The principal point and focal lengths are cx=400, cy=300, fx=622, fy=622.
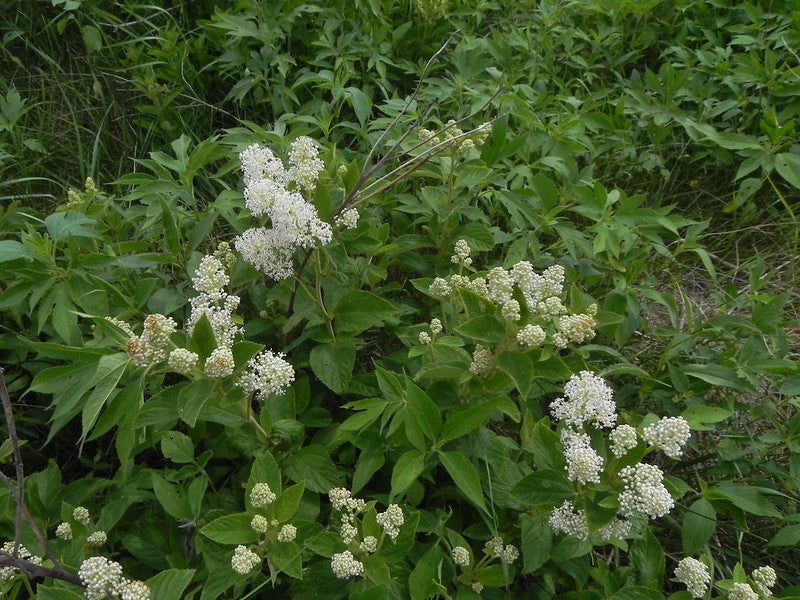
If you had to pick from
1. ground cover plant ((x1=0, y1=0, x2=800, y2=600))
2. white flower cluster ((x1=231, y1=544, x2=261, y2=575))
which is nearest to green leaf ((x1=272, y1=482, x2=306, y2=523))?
ground cover plant ((x1=0, y1=0, x2=800, y2=600))

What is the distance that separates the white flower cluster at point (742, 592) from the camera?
1446 millimetres

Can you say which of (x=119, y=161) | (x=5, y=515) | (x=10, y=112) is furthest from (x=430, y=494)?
(x=10, y=112)

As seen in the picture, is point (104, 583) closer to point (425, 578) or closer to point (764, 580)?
point (425, 578)

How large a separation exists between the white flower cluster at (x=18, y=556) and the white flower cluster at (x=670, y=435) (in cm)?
146

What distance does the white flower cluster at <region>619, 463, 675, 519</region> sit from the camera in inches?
51.3

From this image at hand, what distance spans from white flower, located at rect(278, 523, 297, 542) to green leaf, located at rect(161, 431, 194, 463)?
0.48 meters

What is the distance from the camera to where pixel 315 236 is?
1674 millimetres

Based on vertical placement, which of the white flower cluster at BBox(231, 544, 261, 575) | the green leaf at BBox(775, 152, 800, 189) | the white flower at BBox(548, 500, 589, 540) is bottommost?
the green leaf at BBox(775, 152, 800, 189)

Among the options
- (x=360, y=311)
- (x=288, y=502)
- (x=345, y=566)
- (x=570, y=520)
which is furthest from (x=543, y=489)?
(x=360, y=311)

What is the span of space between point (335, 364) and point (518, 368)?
591 mm

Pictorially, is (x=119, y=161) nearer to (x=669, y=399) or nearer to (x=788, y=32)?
(x=669, y=399)

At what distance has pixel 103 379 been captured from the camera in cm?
136

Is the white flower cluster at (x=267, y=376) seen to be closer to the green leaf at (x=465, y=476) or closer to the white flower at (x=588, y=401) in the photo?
the green leaf at (x=465, y=476)

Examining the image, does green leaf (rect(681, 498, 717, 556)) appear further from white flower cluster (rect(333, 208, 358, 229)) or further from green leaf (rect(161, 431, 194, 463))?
green leaf (rect(161, 431, 194, 463))
